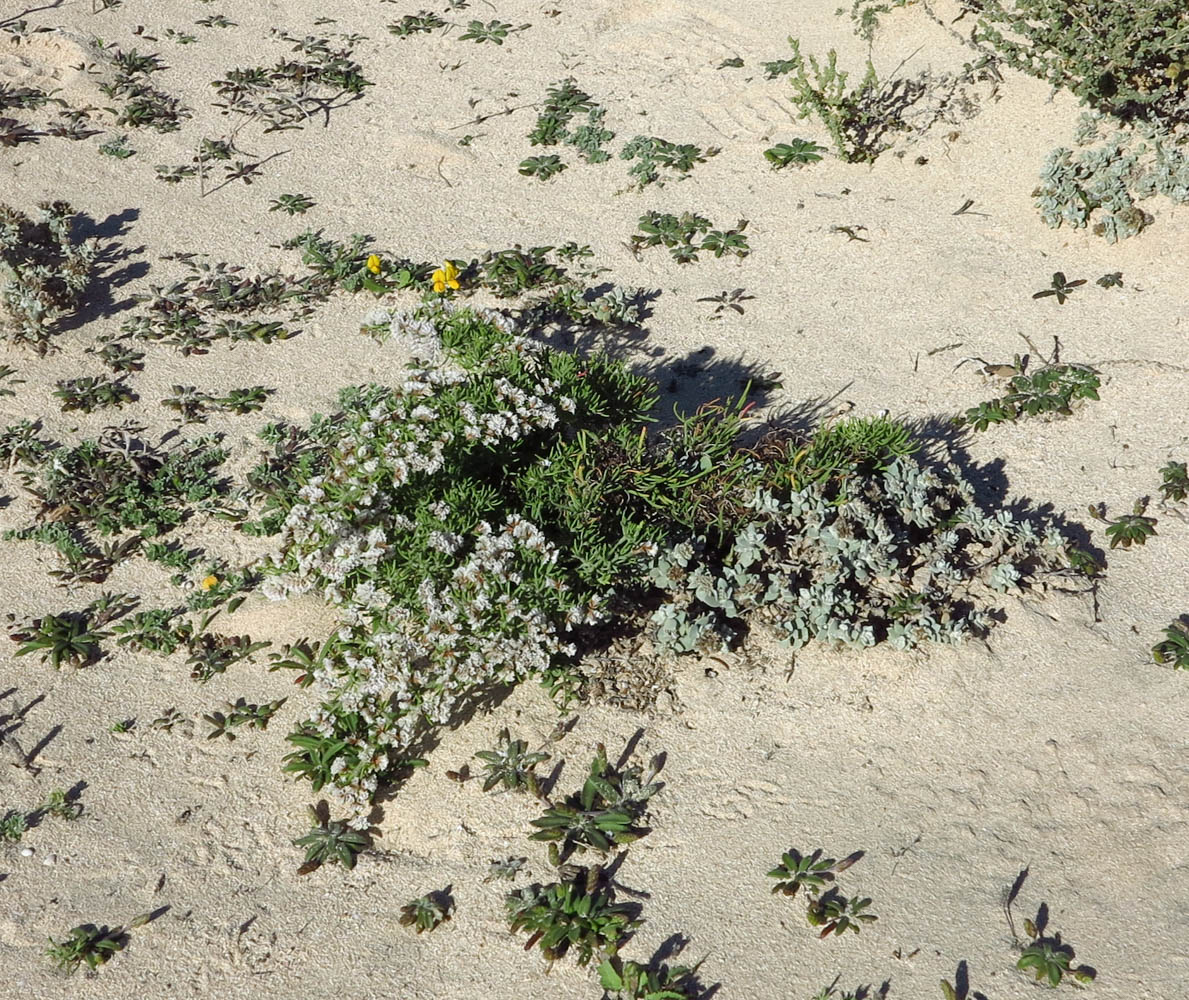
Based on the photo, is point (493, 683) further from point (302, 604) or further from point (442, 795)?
point (302, 604)

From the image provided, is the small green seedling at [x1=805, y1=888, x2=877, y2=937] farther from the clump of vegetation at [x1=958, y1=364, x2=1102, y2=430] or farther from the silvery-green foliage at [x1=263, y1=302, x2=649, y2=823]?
the clump of vegetation at [x1=958, y1=364, x2=1102, y2=430]

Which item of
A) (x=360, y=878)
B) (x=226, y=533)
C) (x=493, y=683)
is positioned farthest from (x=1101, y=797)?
(x=226, y=533)

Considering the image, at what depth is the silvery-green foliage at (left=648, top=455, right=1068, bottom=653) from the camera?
4078 mm

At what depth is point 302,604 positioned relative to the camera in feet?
14.4

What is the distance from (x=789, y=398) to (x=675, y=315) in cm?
102

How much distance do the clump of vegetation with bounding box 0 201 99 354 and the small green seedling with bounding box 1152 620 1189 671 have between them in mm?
5891

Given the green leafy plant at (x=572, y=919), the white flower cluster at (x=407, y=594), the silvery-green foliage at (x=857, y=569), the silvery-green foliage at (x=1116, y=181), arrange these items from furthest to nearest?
the silvery-green foliage at (x=1116, y=181) < the silvery-green foliage at (x=857, y=569) < the white flower cluster at (x=407, y=594) < the green leafy plant at (x=572, y=919)

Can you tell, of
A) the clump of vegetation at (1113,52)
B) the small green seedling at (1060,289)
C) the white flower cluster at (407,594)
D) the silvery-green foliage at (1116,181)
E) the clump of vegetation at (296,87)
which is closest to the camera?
the white flower cluster at (407,594)

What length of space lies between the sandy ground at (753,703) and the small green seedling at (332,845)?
58 millimetres

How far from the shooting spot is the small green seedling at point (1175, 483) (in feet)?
15.7

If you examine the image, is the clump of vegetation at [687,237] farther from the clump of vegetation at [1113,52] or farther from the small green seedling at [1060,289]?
the clump of vegetation at [1113,52]

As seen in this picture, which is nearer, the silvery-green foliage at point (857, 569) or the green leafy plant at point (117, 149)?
the silvery-green foliage at point (857, 569)

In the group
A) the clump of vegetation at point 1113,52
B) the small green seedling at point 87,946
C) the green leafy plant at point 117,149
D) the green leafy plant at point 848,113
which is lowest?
the small green seedling at point 87,946

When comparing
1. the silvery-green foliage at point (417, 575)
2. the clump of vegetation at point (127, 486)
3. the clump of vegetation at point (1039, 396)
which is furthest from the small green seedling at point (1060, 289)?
the clump of vegetation at point (127, 486)
